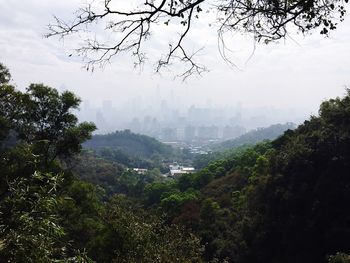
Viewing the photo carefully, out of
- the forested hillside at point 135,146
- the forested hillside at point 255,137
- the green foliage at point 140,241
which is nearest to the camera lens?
the green foliage at point 140,241

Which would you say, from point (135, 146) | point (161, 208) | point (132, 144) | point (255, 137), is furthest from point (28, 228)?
point (255, 137)

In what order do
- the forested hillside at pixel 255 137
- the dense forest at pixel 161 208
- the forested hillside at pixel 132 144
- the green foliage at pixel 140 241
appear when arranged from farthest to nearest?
1. the forested hillside at pixel 255 137
2. the forested hillside at pixel 132 144
3. the green foliage at pixel 140 241
4. the dense forest at pixel 161 208

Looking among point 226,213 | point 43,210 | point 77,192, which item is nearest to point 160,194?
point 226,213

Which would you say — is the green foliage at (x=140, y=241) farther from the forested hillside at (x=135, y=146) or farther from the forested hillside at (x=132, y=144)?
the forested hillside at (x=132, y=144)

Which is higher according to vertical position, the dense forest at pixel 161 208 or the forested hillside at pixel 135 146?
the dense forest at pixel 161 208

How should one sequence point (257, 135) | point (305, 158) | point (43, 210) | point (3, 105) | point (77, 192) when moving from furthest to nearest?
point (257, 135)
point (305, 158)
point (77, 192)
point (3, 105)
point (43, 210)

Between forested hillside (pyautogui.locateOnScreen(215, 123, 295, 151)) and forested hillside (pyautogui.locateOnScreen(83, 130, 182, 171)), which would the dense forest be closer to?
forested hillside (pyautogui.locateOnScreen(83, 130, 182, 171))


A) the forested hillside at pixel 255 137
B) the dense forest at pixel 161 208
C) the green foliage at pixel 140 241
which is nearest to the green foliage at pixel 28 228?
the dense forest at pixel 161 208

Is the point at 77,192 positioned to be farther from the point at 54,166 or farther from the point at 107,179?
the point at 107,179
